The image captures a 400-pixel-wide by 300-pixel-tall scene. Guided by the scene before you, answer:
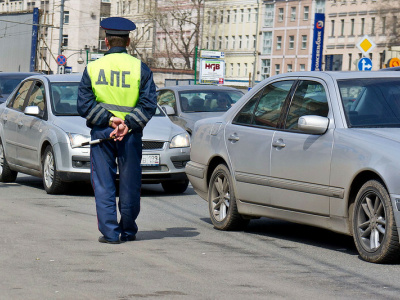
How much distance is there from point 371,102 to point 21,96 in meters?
7.96

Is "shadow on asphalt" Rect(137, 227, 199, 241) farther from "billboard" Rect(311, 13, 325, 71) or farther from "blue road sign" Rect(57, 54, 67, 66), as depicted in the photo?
"blue road sign" Rect(57, 54, 67, 66)

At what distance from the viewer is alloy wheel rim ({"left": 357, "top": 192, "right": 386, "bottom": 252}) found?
7.85 m

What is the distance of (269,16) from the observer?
4577 inches

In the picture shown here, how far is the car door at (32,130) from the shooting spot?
14252 mm

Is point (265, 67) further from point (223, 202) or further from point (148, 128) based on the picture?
point (223, 202)

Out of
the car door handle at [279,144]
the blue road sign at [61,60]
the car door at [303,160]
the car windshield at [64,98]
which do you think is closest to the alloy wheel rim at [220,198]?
the car door at [303,160]

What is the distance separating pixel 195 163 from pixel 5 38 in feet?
213

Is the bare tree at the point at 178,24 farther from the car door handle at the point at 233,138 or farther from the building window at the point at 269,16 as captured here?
the car door handle at the point at 233,138

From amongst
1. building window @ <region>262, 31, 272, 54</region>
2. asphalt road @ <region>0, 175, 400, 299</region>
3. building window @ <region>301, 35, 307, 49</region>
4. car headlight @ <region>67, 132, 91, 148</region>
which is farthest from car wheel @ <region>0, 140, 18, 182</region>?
building window @ <region>262, 31, 272, 54</region>

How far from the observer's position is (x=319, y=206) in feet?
28.1

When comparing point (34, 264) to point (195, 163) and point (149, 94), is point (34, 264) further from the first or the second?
point (195, 163)

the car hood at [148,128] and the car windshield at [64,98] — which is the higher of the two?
the car windshield at [64,98]

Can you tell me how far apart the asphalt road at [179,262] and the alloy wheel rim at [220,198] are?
0.18m

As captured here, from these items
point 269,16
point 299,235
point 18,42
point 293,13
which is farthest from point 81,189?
point 269,16
